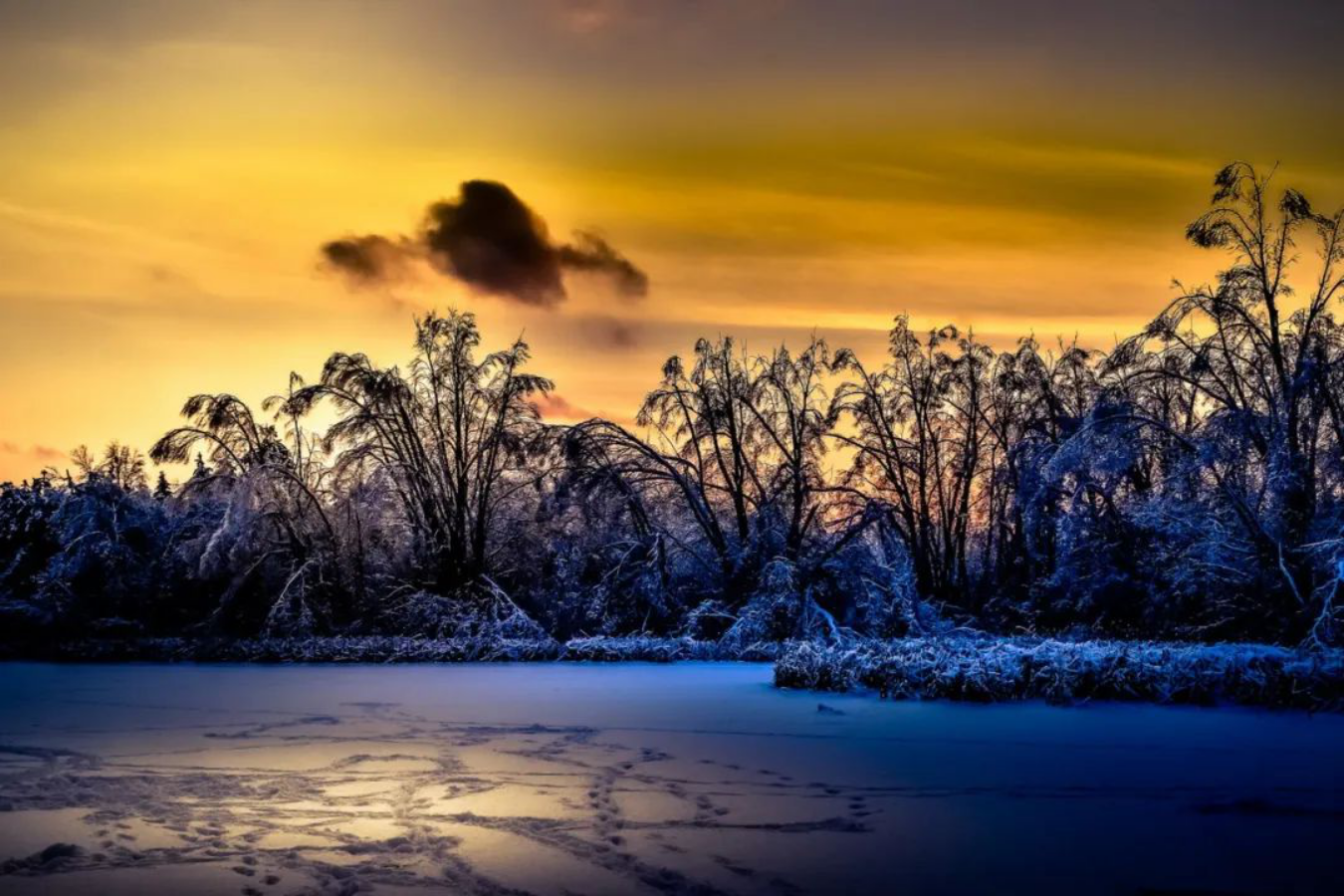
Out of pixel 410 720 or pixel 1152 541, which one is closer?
pixel 410 720

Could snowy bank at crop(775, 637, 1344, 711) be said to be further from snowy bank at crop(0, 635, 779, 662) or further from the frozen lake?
snowy bank at crop(0, 635, 779, 662)

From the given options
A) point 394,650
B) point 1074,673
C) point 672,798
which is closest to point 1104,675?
point 1074,673

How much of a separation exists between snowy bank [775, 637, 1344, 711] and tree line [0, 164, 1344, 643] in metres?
5.45

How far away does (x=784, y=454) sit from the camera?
22500mm

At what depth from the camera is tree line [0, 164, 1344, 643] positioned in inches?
665

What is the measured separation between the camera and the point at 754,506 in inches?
886

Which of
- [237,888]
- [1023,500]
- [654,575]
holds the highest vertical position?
[1023,500]

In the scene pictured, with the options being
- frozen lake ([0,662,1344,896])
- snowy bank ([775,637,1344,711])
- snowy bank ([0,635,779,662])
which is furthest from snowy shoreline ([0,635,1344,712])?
snowy bank ([0,635,779,662])

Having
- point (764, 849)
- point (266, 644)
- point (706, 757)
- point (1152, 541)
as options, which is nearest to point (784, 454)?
point (1152, 541)

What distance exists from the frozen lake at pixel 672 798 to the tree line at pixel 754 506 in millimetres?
7904

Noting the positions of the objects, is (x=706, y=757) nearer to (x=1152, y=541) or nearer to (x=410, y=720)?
(x=410, y=720)

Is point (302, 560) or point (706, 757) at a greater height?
point (302, 560)

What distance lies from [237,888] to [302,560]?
55.1ft

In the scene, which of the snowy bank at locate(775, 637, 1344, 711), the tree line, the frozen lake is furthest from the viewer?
the tree line
